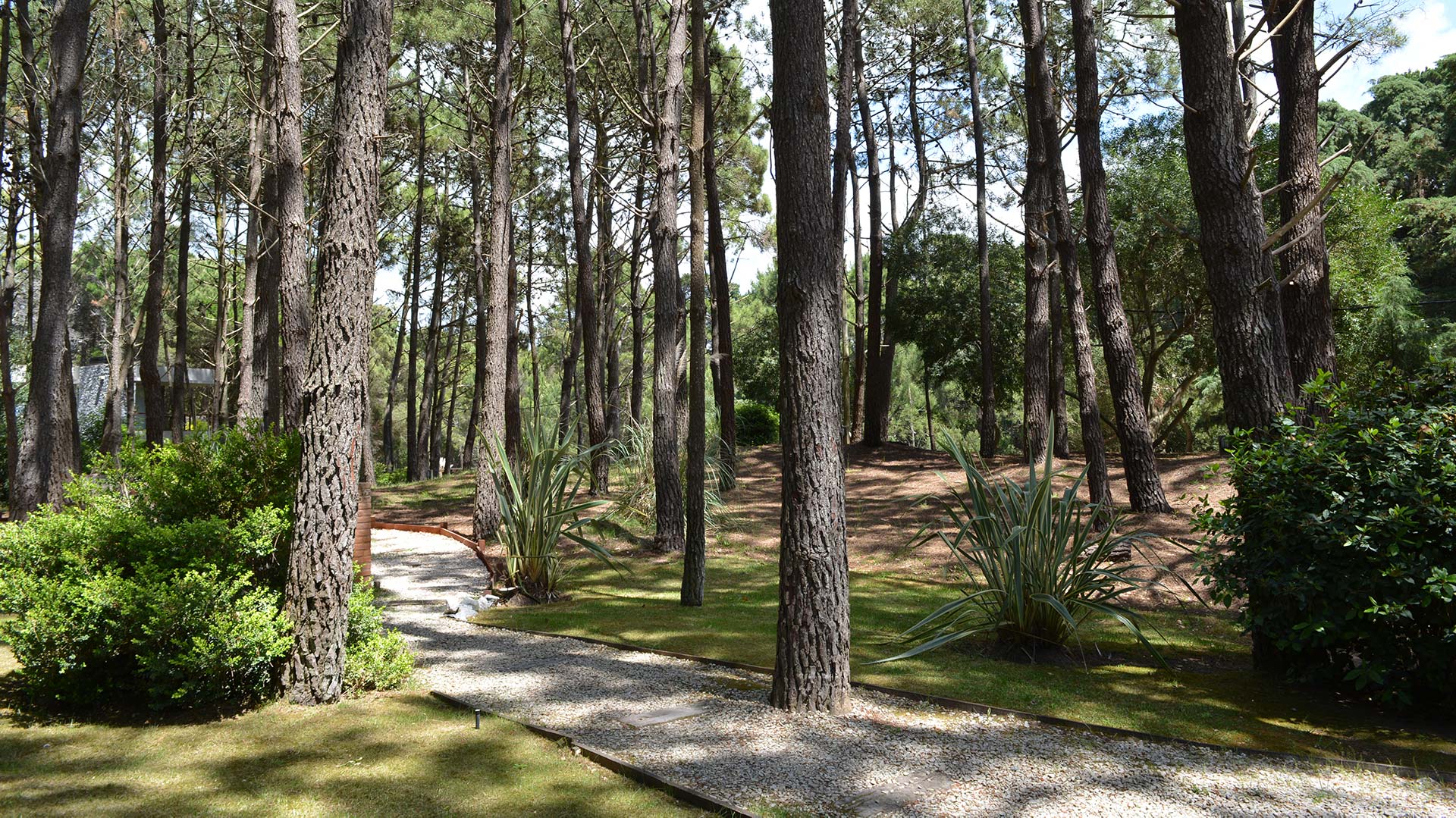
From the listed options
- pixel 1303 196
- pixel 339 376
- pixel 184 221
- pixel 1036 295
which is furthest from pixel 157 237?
pixel 1303 196

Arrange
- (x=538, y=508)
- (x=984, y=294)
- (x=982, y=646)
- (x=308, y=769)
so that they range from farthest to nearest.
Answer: (x=984, y=294)
(x=538, y=508)
(x=982, y=646)
(x=308, y=769)

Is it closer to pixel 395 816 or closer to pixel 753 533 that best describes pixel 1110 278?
pixel 753 533

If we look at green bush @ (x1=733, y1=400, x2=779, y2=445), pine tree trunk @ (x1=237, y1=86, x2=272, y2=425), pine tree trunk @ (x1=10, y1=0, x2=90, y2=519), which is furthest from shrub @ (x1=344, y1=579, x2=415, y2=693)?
green bush @ (x1=733, y1=400, x2=779, y2=445)

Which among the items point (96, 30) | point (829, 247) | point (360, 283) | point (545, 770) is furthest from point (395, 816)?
point (96, 30)

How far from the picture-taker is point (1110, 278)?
10477mm

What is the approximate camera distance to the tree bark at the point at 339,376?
14.9 feet

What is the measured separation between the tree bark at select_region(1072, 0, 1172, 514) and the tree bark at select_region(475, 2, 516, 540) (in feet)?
24.3

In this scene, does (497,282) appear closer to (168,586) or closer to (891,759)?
(168,586)

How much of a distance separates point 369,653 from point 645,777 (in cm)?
210

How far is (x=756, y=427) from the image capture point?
2259 centimetres

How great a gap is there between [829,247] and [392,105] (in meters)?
18.6

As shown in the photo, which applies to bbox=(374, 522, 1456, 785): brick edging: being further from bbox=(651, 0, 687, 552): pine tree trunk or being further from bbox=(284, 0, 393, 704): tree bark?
bbox=(651, 0, 687, 552): pine tree trunk

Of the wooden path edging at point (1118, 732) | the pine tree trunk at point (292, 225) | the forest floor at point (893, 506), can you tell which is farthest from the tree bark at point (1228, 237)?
the pine tree trunk at point (292, 225)

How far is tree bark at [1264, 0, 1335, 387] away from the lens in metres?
7.77
